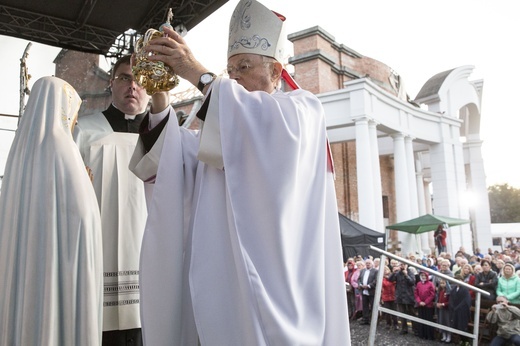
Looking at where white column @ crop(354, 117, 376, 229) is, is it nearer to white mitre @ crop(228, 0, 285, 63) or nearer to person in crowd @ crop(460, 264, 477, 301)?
person in crowd @ crop(460, 264, 477, 301)

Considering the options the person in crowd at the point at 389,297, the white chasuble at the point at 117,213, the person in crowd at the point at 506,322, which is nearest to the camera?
the white chasuble at the point at 117,213

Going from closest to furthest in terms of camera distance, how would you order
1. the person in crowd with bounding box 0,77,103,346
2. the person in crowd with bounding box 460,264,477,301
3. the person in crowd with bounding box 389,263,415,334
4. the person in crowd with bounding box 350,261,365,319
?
the person in crowd with bounding box 0,77,103,346 → the person in crowd with bounding box 460,264,477,301 → the person in crowd with bounding box 389,263,415,334 → the person in crowd with bounding box 350,261,365,319

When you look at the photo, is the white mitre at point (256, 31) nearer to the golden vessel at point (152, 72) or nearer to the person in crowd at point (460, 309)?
the golden vessel at point (152, 72)

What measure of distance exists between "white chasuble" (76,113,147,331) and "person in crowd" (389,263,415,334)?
28.5 ft

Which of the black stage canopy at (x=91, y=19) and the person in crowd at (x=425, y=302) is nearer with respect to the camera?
the black stage canopy at (x=91, y=19)

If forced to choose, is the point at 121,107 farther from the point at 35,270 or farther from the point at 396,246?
the point at 396,246

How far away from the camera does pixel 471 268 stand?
10125 mm

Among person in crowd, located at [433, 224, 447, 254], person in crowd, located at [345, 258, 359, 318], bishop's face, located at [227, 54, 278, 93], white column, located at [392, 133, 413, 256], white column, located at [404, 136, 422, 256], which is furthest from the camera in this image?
white column, located at [404, 136, 422, 256]

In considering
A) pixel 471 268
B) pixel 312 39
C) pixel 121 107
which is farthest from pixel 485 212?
pixel 121 107

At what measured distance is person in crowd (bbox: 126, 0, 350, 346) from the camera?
1.59 metres

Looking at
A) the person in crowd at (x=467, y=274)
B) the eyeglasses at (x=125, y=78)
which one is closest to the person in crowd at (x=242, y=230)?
the eyeglasses at (x=125, y=78)

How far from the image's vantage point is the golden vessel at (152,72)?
1771 millimetres

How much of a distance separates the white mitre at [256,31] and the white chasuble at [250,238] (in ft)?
1.20

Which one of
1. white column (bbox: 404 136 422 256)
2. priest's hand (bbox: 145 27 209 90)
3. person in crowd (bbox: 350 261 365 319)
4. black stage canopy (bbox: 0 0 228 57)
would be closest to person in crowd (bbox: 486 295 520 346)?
person in crowd (bbox: 350 261 365 319)
